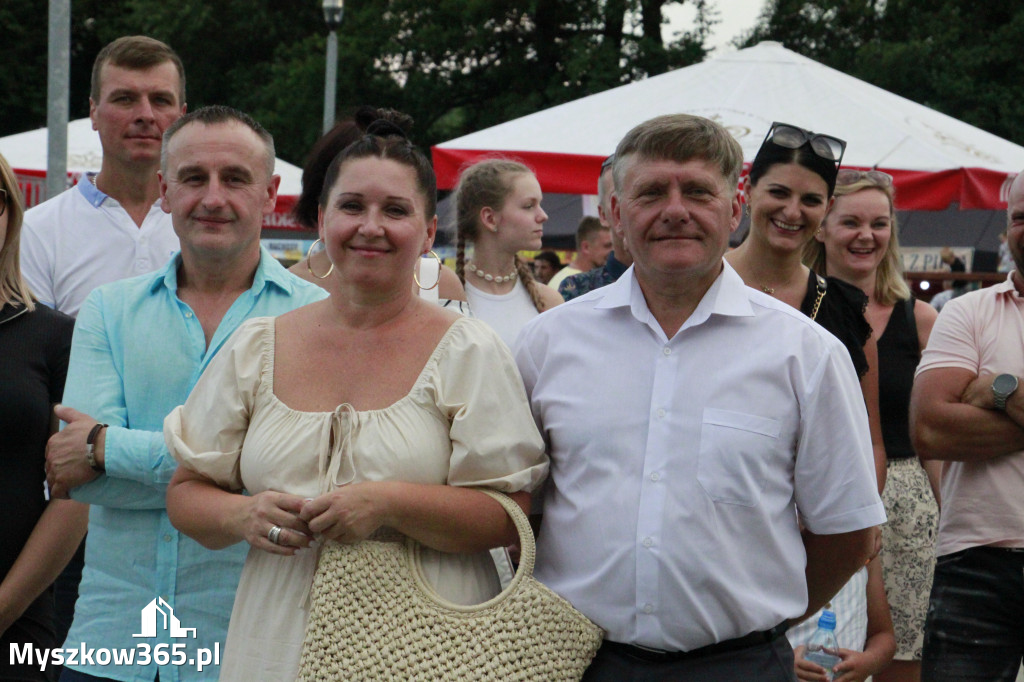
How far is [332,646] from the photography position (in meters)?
2.30

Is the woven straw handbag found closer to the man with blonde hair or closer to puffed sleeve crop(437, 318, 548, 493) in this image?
puffed sleeve crop(437, 318, 548, 493)

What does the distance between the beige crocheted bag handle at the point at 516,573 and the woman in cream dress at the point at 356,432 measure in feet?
0.08

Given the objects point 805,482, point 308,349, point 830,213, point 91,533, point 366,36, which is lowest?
point 91,533

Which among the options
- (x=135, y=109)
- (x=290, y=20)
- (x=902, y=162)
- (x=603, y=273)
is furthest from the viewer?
(x=290, y=20)

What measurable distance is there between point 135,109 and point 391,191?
1.95 meters

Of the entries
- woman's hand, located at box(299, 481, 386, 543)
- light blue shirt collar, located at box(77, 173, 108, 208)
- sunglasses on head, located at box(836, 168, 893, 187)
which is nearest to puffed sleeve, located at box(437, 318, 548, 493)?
woman's hand, located at box(299, 481, 386, 543)

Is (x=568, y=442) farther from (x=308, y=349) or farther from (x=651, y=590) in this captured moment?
(x=308, y=349)

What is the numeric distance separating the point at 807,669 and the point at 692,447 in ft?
4.74

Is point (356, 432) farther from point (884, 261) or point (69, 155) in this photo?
point (69, 155)

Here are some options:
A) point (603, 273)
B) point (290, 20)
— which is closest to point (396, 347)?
point (603, 273)

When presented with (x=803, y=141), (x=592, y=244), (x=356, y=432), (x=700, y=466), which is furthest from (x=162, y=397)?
(x=592, y=244)

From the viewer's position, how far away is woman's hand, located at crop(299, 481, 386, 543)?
7.47ft

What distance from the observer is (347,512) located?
2281 mm

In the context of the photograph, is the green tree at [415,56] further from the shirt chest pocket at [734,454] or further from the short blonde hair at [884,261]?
the shirt chest pocket at [734,454]
